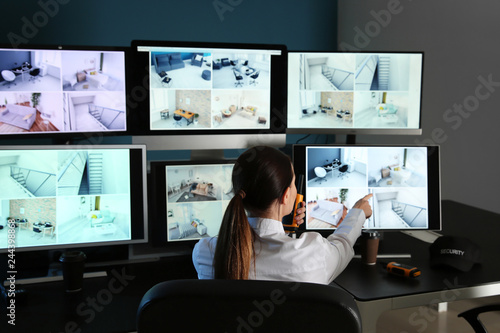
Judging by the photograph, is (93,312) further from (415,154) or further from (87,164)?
(415,154)

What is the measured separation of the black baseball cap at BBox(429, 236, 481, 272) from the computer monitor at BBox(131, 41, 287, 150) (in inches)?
26.4

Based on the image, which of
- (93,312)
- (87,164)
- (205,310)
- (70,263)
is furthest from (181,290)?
(87,164)

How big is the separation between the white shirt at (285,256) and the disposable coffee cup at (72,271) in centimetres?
42

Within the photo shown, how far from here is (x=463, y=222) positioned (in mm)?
2074

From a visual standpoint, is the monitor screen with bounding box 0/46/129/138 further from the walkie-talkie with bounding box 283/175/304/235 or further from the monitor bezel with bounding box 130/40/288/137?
the walkie-talkie with bounding box 283/175/304/235

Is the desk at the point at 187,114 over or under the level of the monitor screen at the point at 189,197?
over

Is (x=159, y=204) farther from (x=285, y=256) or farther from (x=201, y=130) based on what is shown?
(x=285, y=256)

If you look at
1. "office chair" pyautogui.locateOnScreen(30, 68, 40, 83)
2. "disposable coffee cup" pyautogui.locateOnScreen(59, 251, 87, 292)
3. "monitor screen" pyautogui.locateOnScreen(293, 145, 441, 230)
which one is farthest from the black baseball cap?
"office chair" pyautogui.locateOnScreen(30, 68, 40, 83)

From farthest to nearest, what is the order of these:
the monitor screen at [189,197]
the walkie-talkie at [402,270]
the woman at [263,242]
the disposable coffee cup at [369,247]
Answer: the monitor screen at [189,197], the disposable coffee cup at [369,247], the walkie-talkie at [402,270], the woman at [263,242]

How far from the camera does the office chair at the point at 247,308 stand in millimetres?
718

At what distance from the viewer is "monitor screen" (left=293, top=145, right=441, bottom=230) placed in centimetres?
175

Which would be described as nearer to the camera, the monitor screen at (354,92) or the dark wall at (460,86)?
the monitor screen at (354,92)

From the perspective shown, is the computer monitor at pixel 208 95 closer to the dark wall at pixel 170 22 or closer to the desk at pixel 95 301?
the desk at pixel 95 301

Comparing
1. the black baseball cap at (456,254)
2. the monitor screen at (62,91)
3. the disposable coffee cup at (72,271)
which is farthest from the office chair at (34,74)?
the black baseball cap at (456,254)
